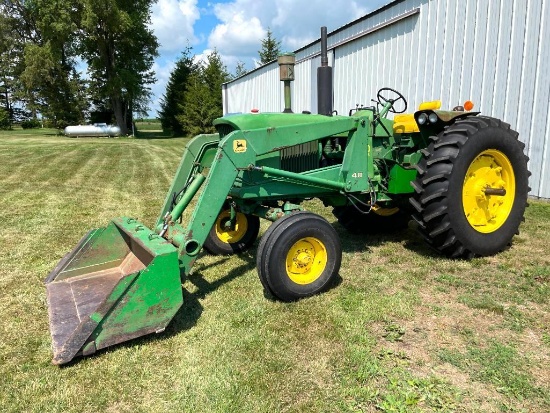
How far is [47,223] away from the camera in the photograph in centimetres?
630

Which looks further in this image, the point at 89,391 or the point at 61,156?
the point at 61,156

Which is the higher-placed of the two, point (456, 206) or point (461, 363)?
point (456, 206)

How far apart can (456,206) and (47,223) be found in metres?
5.56

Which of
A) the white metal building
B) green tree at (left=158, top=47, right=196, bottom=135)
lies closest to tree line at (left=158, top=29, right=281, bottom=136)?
green tree at (left=158, top=47, right=196, bottom=135)

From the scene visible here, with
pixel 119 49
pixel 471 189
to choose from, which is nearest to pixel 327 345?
pixel 471 189

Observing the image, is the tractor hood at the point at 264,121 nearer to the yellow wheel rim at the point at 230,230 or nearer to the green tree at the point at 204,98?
the yellow wheel rim at the point at 230,230

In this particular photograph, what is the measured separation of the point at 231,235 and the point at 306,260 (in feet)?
4.80

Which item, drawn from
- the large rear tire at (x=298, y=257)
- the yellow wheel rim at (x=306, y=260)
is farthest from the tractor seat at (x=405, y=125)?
the yellow wheel rim at (x=306, y=260)

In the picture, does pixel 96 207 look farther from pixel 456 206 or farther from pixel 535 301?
pixel 535 301

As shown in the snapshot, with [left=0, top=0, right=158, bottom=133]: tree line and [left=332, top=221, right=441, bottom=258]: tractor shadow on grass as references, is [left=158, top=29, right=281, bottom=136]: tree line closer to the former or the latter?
[left=0, top=0, right=158, bottom=133]: tree line

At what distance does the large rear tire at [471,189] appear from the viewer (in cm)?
406

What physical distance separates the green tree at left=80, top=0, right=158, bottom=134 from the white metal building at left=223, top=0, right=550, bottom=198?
21.9 meters

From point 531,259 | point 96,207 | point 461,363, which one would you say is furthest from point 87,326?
point 96,207

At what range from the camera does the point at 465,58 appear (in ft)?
24.4
